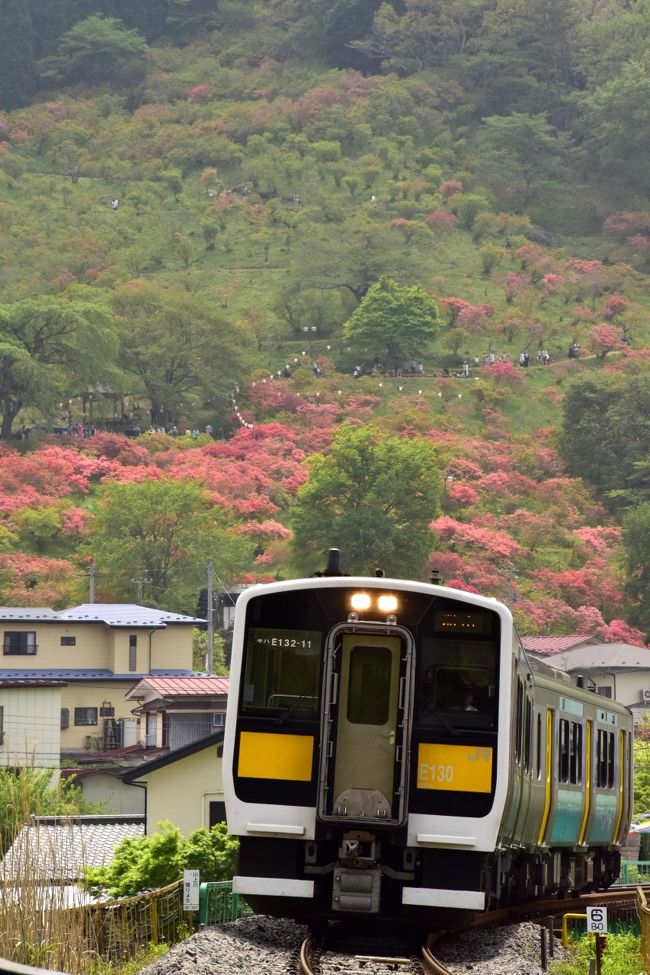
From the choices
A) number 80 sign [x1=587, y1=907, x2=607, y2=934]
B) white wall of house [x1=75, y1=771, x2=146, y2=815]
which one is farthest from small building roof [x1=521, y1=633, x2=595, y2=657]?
number 80 sign [x1=587, y1=907, x2=607, y2=934]

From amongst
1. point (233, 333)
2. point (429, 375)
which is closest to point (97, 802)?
point (233, 333)

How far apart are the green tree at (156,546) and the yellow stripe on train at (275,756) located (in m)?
49.4

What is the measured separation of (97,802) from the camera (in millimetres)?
42406

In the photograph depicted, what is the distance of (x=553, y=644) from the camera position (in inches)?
2233

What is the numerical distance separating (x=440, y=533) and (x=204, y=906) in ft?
168

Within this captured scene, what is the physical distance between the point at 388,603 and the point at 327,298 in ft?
298

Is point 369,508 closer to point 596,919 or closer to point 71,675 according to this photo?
point 71,675

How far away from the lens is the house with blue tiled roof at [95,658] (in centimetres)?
4891

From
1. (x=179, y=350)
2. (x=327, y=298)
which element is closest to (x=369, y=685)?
(x=179, y=350)

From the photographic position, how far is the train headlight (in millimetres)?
15195

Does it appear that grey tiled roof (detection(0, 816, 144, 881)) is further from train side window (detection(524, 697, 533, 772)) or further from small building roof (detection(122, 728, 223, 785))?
train side window (detection(524, 697, 533, 772))

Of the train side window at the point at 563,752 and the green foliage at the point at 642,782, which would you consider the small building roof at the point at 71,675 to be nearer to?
the green foliage at the point at 642,782

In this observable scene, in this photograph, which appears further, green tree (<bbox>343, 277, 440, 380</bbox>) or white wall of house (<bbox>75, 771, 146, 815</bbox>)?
green tree (<bbox>343, 277, 440, 380</bbox>)

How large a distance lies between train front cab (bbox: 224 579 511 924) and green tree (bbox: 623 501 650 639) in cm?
5282
